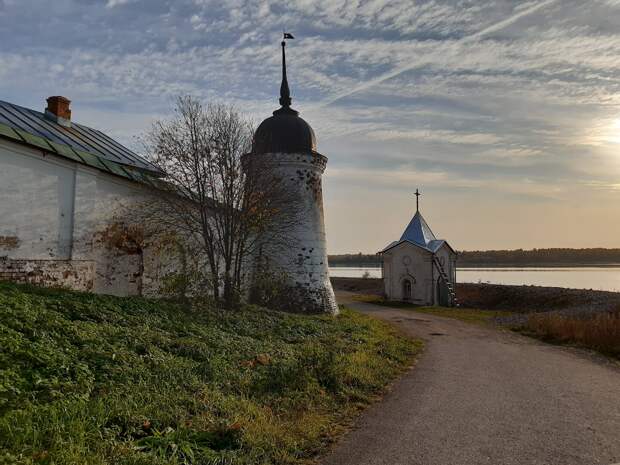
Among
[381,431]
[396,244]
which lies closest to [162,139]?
[381,431]

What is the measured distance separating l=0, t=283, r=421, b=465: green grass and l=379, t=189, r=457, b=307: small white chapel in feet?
64.2

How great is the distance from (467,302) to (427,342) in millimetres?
23658

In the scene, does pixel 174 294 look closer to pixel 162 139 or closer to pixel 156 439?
pixel 162 139

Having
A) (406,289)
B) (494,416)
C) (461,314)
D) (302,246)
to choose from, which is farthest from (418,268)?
(494,416)

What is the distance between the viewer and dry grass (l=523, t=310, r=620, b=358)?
12.7m

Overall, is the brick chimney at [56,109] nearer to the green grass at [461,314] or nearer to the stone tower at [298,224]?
the stone tower at [298,224]

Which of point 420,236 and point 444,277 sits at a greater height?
point 420,236

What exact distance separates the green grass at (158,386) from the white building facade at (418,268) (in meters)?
19.5

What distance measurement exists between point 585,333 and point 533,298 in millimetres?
19195

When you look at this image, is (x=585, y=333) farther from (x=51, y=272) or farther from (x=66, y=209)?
(x=66, y=209)

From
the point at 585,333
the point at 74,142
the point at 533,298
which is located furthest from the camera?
the point at 533,298

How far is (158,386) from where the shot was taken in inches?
253

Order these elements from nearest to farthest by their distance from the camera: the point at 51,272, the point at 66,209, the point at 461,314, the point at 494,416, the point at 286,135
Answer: the point at 494,416
the point at 51,272
the point at 66,209
the point at 286,135
the point at 461,314

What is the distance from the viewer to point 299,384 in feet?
24.5
